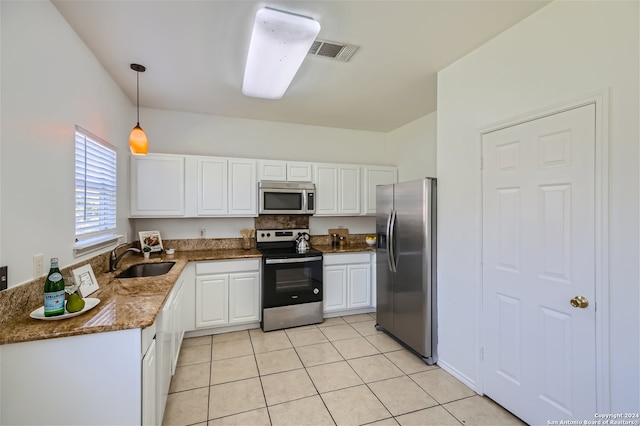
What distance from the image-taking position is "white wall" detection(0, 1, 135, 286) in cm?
144

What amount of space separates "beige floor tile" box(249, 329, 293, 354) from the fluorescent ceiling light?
8.42 ft

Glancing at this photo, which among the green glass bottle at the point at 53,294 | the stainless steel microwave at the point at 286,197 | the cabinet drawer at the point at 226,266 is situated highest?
the stainless steel microwave at the point at 286,197

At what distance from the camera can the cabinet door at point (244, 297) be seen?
11.1ft

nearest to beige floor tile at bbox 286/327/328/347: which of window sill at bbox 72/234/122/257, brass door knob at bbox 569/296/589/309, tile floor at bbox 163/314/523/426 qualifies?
tile floor at bbox 163/314/523/426

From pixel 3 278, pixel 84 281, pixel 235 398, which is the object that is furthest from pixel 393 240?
pixel 3 278

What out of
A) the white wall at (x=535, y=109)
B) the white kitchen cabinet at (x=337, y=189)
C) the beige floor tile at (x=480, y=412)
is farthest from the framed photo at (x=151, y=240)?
the beige floor tile at (x=480, y=412)

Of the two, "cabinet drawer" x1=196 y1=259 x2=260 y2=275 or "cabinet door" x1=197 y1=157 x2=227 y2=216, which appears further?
"cabinet door" x1=197 y1=157 x2=227 y2=216

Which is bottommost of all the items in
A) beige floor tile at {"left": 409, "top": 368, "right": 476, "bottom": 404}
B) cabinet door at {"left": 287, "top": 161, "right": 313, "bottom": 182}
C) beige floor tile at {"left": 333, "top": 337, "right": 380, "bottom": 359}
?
beige floor tile at {"left": 409, "top": 368, "right": 476, "bottom": 404}

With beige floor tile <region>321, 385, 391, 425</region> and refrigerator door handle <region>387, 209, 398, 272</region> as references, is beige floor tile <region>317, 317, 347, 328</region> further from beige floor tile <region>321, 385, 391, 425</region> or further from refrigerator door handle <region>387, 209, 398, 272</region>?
beige floor tile <region>321, 385, 391, 425</region>

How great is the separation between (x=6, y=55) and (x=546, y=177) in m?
3.02

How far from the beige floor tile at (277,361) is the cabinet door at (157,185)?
75.1 inches

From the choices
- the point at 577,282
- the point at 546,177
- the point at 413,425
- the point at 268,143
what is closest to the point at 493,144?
the point at 546,177

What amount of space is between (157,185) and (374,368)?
10.0 feet

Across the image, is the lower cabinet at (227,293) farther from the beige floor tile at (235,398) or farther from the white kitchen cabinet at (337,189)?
the white kitchen cabinet at (337,189)
